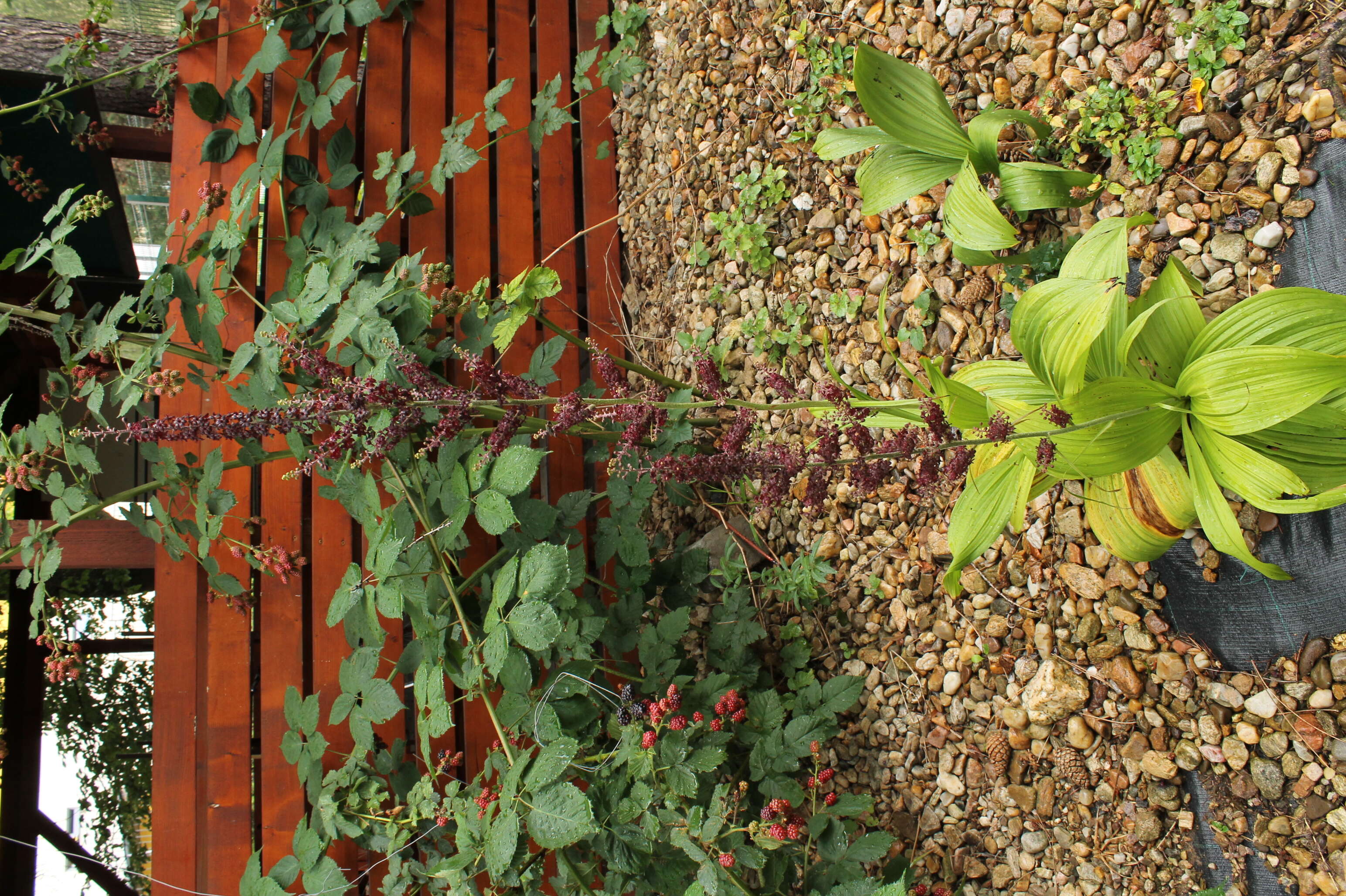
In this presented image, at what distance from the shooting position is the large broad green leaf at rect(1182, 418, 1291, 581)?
3.89ft

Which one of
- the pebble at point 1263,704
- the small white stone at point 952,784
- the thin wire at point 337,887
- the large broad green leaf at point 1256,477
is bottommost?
the thin wire at point 337,887

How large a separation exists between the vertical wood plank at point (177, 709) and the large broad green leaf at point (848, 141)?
5.70 ft

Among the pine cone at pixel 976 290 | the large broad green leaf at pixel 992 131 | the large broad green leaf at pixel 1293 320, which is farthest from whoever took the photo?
the pine cone at pixel 976 290

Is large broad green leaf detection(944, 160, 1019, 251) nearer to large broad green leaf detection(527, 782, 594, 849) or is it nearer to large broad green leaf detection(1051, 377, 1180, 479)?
large broad green leaf detection(1051, 377, 1180, 479)

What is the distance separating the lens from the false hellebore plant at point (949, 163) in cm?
147

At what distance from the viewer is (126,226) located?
417 cm

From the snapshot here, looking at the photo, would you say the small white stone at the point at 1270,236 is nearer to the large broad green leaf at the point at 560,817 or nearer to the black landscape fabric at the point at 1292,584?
the black landscape fabric at the point at 1292,584

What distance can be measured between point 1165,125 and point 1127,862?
4.34ft

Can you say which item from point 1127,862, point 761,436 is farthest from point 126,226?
point 1127,862

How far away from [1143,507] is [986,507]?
10.1 inches

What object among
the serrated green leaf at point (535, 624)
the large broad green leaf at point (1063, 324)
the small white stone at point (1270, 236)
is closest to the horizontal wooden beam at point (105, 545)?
the serrated green leaf at point (535, 624)

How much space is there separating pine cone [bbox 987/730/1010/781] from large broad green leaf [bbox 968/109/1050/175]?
1032mm

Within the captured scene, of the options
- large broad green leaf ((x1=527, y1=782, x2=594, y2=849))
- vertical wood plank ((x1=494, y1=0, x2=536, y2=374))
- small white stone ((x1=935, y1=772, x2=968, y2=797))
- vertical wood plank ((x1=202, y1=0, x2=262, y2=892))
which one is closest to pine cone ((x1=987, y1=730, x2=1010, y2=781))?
small white stone ((x1=935, y1=772, x2=968, y2=797))

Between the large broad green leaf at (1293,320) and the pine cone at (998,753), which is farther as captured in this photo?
the pine cone at (998,753)
